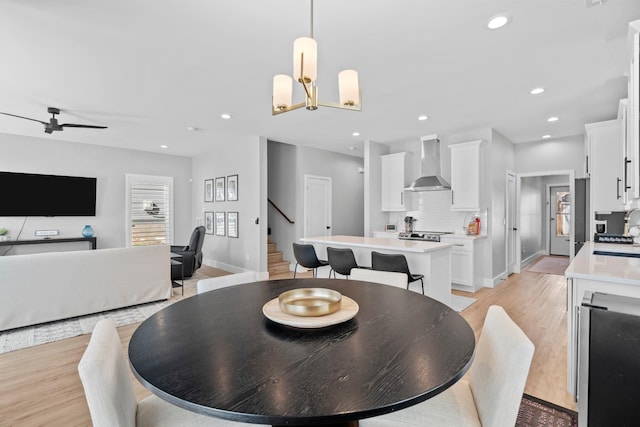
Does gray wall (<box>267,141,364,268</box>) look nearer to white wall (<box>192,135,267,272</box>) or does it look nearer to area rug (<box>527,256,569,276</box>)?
white wall (<box>192,135,267,272</box>)

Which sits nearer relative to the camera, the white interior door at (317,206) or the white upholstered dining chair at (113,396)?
the white upholstered dining chair at (113,396)

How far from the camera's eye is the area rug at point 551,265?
6309 millimetres

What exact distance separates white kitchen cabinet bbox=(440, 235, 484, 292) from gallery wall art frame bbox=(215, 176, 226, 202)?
4565mm

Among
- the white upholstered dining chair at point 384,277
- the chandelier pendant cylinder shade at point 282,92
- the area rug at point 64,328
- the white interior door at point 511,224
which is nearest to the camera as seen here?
the chandelier pendant cylinder shade at point 282,92

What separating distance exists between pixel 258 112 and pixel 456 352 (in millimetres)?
3925

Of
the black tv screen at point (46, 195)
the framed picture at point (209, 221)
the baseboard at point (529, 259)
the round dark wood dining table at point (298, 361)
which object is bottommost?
the baseboard at point (529, 259)

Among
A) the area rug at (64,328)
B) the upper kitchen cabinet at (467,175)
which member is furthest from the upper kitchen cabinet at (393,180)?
the area rug at (64,328)

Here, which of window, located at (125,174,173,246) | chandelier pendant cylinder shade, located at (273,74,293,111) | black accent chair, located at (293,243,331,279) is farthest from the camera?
window, located at (125,174,173,246)

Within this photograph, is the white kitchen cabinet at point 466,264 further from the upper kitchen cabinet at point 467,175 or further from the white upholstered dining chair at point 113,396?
the white upholstered dining chair at point 113,396

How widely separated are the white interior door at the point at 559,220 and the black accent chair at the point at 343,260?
8.11m

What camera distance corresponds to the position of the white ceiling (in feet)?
6.86

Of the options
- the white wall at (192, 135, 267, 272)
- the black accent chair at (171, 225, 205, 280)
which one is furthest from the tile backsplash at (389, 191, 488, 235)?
the black accent chair at (171, 225, 205, 280)

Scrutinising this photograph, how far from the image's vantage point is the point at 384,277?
2.12 metres

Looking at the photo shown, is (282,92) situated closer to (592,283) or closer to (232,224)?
(592,283)
